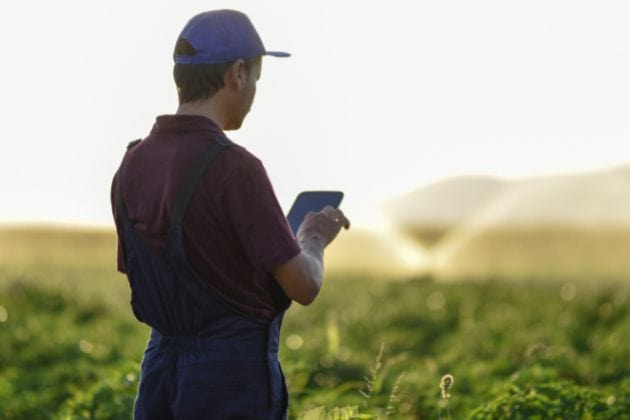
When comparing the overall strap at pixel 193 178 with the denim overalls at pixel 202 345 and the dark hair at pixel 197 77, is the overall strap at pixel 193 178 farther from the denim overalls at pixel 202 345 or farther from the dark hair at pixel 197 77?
the dark hair at pixel 197 77

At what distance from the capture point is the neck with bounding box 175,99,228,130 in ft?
11.6

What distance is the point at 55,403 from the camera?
8406 mm

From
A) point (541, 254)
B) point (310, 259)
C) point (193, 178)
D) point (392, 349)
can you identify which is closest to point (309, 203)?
point (310, 259)

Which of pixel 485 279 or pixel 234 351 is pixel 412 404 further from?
pixel 485 279

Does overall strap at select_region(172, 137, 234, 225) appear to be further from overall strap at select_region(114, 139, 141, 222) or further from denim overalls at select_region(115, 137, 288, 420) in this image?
overall strap at select_region(114, 139, 141, 222)

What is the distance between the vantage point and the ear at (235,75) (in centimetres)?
354

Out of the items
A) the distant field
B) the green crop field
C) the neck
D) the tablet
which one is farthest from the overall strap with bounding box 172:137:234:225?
the distant field

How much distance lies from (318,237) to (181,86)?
0.63m

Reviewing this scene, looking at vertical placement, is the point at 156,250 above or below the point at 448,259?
above

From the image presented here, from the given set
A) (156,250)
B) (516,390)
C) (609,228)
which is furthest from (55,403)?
(609,228)

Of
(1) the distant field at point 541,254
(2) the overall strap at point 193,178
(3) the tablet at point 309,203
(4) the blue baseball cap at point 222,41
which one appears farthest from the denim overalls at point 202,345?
(1) the distant field at point 541,254

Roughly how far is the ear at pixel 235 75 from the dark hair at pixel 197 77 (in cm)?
1

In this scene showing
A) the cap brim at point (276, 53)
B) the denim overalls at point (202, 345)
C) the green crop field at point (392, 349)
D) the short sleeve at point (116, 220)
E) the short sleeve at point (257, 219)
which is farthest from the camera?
the green crop field at point (392, 349)

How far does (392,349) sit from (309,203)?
9104 millimetres
